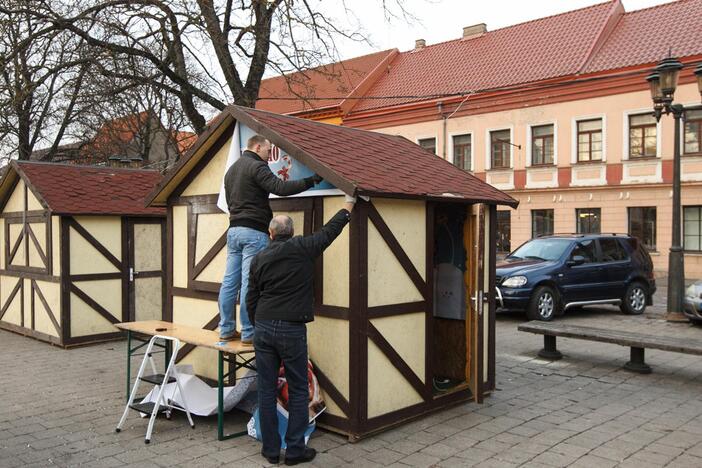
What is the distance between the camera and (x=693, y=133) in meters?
22.1

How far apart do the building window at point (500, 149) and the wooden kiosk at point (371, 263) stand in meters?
20.3

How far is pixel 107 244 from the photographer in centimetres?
1084

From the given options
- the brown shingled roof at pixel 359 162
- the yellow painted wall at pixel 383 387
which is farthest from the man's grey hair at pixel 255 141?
the yellow painted wall at pixel 383 387

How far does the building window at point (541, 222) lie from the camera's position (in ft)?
85.3

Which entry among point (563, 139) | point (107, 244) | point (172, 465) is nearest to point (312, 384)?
point (172, 465)

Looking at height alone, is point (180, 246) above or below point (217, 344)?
above

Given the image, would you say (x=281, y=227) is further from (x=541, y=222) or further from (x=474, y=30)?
(x=474, y=30)

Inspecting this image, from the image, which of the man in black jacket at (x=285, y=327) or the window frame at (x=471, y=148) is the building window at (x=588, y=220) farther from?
the man in black jacket at (x=285, y=327)

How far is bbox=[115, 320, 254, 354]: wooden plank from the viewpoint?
18.3 ft

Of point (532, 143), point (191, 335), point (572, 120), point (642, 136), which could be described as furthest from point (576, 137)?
point (191, 335)

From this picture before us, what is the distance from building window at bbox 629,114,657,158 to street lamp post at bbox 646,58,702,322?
11502 millimetres

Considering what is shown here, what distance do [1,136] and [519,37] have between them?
22.1 metres

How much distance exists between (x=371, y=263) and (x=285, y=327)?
1.12 m

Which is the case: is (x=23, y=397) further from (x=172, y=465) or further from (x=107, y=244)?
(x=107, y=244)
